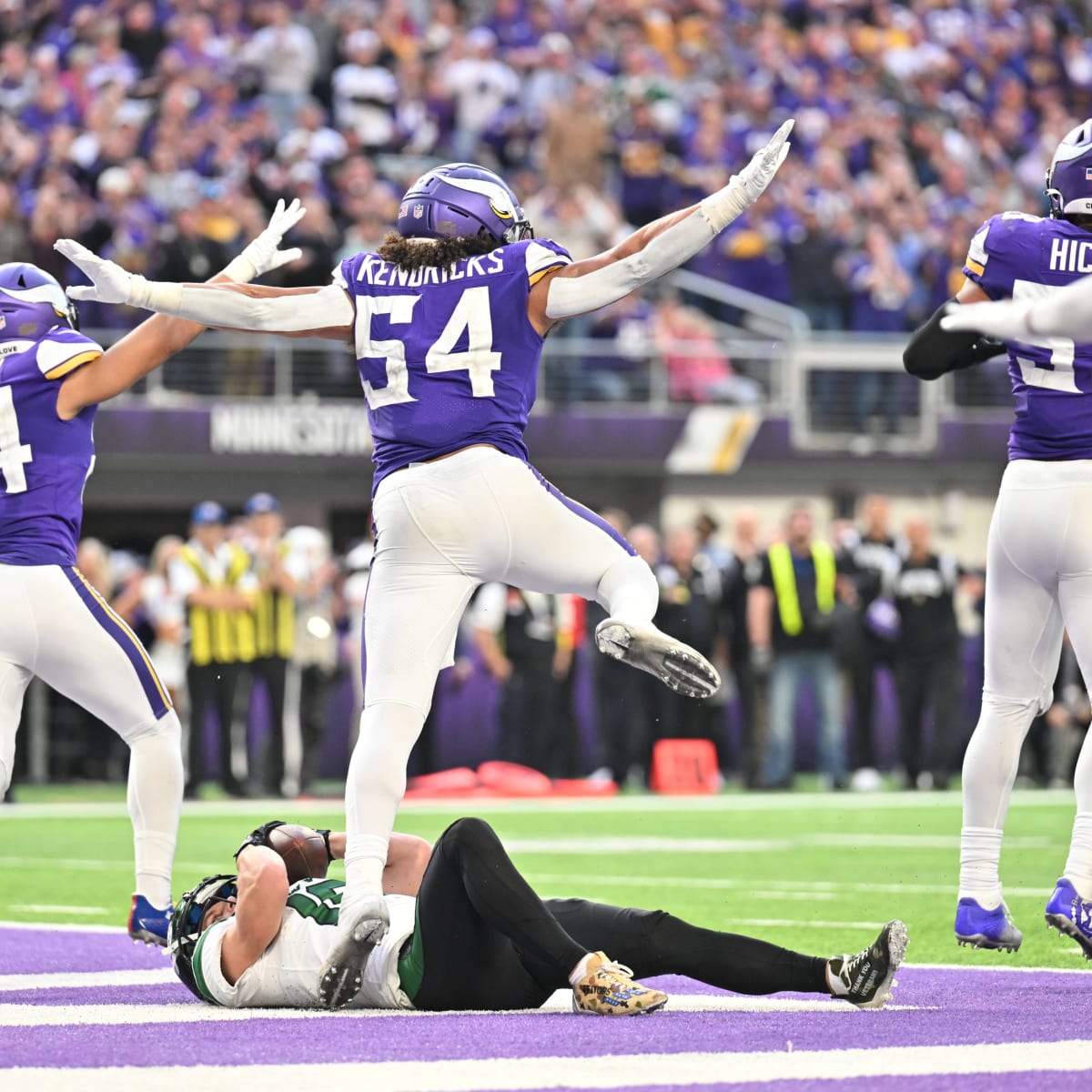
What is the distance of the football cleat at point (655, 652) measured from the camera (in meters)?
5.54

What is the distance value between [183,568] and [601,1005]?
11.1 m

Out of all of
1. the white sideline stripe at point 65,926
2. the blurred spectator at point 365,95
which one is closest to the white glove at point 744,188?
the white sideline stripe at point 65,926


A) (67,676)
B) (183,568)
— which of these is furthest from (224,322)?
(183,568)

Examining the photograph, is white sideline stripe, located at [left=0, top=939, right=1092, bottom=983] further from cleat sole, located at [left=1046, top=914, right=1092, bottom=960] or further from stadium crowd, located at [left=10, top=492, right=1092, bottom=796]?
stadium crowd, located at [left=10, top=492, right=1092, bottom=796]

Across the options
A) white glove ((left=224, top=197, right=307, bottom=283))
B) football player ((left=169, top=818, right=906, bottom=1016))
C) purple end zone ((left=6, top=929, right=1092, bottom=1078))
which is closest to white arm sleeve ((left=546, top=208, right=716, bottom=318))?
white glove ((left=224, top=197, right=307, bottom=283))

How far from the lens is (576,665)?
16750mm

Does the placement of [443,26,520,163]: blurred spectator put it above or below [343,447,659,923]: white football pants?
above

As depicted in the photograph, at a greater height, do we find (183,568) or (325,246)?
(325,246)

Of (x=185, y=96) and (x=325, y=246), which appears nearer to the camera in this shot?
Result: (x=325, y=246)

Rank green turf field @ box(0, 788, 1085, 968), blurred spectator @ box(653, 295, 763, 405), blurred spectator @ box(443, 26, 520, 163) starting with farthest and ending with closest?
blurred spectator @ box(443, 26, 520, 163) → blurred spectator @ box(653, 295, 763, 405) → green turf field @ box(0, 788, 1085, 968)

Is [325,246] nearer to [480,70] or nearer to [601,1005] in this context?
[480,70]

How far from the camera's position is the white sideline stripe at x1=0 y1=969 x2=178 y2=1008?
6.04m

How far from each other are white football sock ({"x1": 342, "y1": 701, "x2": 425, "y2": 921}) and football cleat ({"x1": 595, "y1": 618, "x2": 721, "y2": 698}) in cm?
57

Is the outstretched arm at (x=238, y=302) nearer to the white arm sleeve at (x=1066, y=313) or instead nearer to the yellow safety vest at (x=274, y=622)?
the white arm sleeve at (x=1066, y=313)
